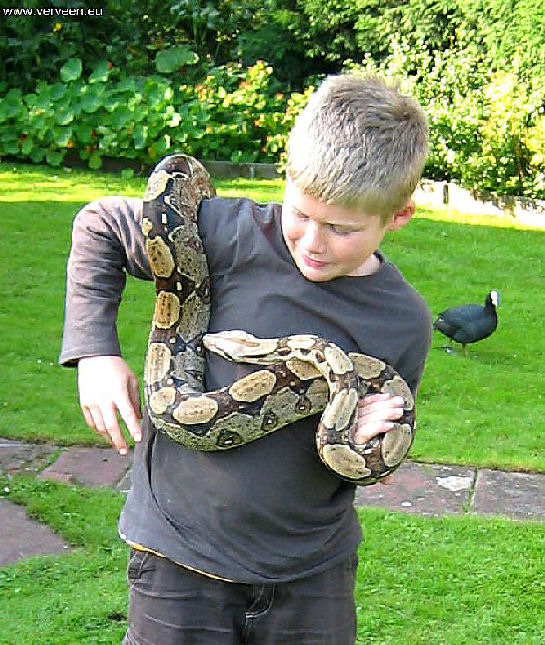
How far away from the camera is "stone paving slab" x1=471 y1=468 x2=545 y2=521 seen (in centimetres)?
542

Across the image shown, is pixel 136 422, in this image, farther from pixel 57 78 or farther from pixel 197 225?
pixel 57 78

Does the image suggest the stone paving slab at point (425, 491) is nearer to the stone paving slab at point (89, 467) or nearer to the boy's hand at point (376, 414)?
the stone paving slab at point (89, 467)

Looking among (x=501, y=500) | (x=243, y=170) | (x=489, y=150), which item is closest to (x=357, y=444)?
(x=501, y=500)

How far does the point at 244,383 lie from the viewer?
271 cm

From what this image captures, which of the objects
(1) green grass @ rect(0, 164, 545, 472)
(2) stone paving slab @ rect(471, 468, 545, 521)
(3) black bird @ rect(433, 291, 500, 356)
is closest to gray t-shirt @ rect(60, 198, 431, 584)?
(2) stone paving slab @ rect(471, 468, 545, 521)

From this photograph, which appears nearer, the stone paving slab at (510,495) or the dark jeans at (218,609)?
the dark jeans at (218,609)

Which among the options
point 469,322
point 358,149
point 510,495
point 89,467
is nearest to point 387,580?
point 510,495

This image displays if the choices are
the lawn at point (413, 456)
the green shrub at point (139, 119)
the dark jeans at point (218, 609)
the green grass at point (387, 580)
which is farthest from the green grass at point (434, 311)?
the dark jeans at point (218, 609)

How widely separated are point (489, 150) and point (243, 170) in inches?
138

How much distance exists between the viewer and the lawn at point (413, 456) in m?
4.45

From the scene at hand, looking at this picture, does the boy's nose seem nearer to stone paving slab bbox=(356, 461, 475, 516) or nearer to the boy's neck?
the boy's neck

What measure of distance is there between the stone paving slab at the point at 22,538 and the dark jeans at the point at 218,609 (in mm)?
2110

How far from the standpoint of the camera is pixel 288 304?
108 inches

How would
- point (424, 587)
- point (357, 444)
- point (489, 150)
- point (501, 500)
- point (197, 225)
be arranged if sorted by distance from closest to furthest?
1. point (357, 444)
2. point (197, 225)
3. point (424, 587)
4. point (501, 500)
5. point (489, 150)
